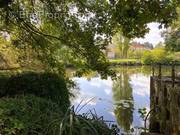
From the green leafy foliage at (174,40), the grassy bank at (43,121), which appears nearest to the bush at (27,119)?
the grassy bank at (43,121)

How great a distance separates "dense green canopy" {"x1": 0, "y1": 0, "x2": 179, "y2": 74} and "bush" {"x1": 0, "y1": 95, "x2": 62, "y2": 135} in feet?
11.5

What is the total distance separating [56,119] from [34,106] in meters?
1.07

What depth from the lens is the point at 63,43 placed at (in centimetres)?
1002

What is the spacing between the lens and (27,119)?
15.0ft

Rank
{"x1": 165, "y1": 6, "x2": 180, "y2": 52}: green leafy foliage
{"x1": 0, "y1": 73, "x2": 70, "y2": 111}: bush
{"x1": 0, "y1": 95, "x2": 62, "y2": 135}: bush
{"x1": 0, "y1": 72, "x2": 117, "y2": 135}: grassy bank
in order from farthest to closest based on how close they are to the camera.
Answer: {"x1": 165, "y1": 6, "x2": 180, "y2": 52}: green leafy foliage → {"x1": 0, "y1": 73, "x2": 70, "y2": 111}: bush → {"x1": 0, "y1": 95, "x2": 62, "y2": 135}: bush → {"x1": 0, "y1": 72, "x2": 117, "y2": 135}: grassy bank

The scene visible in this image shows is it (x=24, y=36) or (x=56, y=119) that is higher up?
(x=24, y=36)

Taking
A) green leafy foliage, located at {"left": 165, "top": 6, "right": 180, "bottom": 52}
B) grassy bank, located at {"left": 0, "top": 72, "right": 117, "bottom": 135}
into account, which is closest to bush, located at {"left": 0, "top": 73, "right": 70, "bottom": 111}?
grassy bank, located at {"left": 0, "top": 72, "right": 117, "bottom": 135}

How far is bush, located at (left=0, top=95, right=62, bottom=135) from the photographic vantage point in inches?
165

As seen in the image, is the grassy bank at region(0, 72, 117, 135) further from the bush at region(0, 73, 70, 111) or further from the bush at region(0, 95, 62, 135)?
the bush at region(0, 73, 70, 111)

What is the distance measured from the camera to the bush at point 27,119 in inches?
165

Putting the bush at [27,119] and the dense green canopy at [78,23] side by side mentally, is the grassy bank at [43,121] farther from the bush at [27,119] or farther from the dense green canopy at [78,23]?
the dense green canopy at [78,23]

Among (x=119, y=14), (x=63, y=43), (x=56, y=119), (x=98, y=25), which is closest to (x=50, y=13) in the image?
(x=63, y=43)

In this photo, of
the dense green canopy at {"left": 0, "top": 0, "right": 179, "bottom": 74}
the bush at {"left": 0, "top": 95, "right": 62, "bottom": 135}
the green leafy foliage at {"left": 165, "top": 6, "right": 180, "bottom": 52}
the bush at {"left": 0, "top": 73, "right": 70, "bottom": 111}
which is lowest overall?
the bush at {"left": 0, "top": 95, "right": 62, "bottom": 135}

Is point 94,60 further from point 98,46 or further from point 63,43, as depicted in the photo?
point 63,43
